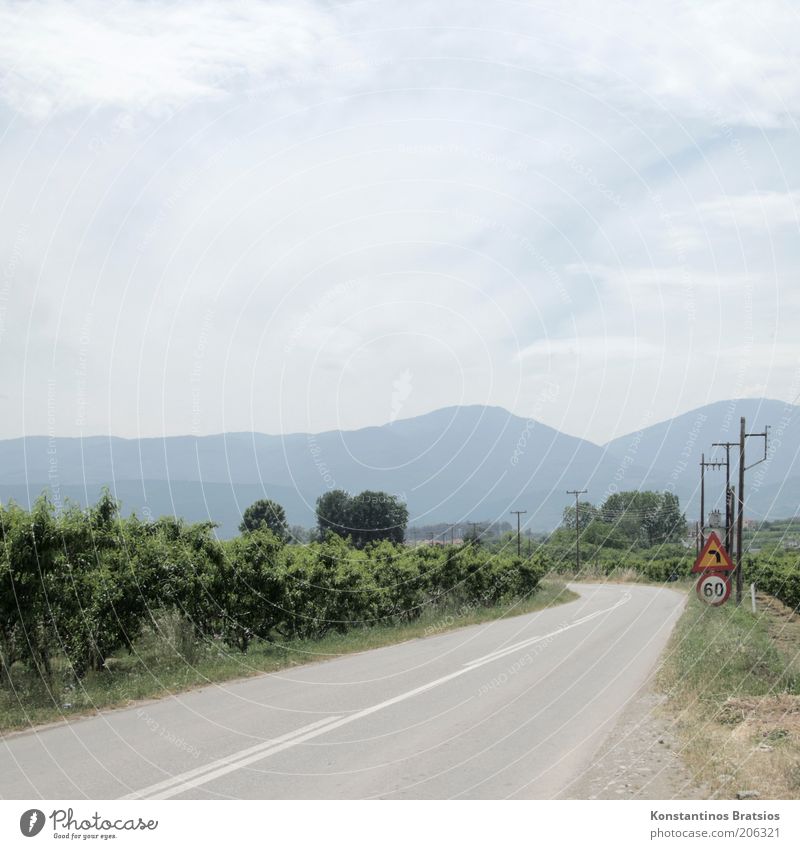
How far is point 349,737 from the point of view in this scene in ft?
29.6

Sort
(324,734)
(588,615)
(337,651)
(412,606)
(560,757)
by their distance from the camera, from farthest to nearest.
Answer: (588,615) < (412,606) < (337,651) < (324,734) < (560,757)

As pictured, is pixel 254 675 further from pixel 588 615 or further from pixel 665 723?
pixel 588 615

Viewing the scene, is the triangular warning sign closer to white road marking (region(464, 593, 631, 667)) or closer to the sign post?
the sign post

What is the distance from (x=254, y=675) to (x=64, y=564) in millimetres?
4125

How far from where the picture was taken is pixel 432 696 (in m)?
12.0

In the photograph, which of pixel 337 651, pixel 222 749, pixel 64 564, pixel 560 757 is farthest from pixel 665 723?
pixel 337 651

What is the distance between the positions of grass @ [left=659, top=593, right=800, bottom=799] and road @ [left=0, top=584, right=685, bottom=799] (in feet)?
3.04

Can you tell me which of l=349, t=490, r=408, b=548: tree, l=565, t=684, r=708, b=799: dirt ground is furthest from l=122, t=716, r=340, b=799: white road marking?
l=349, t=490, r=408, b=548: tree

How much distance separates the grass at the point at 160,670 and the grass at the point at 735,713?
6.92 meters

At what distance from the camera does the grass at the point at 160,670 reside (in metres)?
10.5

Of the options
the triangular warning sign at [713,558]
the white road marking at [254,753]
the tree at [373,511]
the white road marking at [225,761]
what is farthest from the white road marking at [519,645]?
the tree at [373,511]

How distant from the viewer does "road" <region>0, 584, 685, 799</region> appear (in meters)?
6.94

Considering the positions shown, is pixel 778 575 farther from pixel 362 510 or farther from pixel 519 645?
pixel 519 645

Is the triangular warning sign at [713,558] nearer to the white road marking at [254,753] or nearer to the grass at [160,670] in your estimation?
the white road marking at [254,753]
